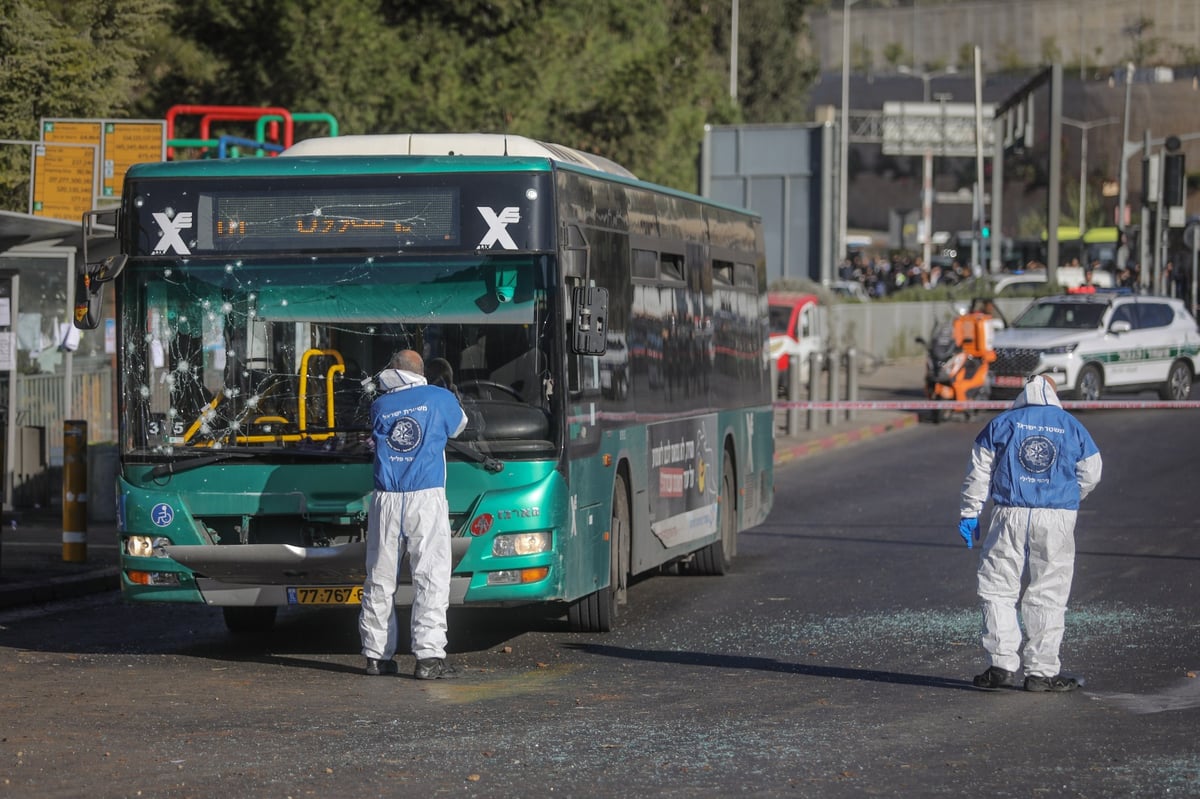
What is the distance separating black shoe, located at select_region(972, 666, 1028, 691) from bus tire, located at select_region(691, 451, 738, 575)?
5.20 meters

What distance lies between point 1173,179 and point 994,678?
1325 inches

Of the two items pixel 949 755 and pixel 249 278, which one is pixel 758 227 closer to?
pixel 249 278

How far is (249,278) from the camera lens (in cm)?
1055

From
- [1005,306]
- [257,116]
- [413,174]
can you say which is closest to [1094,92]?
[1005,306]

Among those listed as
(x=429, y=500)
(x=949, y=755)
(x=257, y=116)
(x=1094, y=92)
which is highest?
(x=1094, y=92)

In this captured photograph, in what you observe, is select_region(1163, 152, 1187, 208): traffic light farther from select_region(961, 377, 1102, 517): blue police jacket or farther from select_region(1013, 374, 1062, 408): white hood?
select_region(961, 377, 1102, 517): blue police jacket

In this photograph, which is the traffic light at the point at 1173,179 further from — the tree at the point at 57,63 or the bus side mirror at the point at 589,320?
Answer: the bus side mirror at the point at 589,320

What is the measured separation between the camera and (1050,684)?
9.48 metres

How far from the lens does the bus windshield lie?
10.4m

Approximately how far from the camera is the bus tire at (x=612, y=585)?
11727 millimetres

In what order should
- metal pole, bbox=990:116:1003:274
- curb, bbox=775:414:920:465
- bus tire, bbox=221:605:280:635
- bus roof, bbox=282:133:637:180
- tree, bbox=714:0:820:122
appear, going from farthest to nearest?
1. tree, bbox=714:0:820:122
2. metal pole, bbox=990:116:1003:274
3. curb, bbox=775:414:920:465
4. bus tire, bbox=221:605:280:635
5. bus roof, bbox=282:133:637:180

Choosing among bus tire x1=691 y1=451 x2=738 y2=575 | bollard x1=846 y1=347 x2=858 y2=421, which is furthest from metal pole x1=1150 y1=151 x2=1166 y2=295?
bus tire x1=691 y1=451 x2=738 y2=575

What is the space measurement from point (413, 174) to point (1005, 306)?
1447 inches

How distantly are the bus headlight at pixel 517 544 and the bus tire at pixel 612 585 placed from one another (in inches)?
44.4
